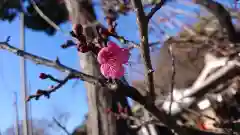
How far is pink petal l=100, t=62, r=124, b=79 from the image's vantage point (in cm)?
65

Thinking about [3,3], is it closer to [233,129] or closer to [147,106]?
[233,129]

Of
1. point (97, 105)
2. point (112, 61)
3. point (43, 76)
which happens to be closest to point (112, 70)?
point (112, 61)

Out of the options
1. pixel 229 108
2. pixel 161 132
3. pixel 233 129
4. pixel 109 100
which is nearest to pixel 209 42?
pixel 229 108

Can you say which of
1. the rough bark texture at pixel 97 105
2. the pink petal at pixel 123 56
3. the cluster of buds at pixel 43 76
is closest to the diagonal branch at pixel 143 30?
the pink petal at pixel 123 56

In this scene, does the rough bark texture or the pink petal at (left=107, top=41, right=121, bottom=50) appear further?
the rough bark texture

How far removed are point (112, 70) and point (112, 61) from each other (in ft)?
0.06

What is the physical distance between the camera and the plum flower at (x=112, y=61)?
2.15 feet

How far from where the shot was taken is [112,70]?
66cm

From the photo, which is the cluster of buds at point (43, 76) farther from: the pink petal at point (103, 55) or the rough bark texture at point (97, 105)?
the rough bark texture at point (97, 105)

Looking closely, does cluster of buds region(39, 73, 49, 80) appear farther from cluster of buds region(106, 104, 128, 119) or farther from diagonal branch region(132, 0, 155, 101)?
cluster of buds region(106, 104, 128, 119)

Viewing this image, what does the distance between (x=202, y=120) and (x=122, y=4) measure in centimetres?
148

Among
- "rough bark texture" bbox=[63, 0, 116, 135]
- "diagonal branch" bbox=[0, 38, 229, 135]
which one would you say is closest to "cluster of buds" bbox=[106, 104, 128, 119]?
"rough bark texture" bbox=[63, 0, 116, 135]

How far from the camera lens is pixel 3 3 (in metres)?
3.67

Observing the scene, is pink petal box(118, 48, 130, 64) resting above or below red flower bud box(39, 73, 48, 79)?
below
